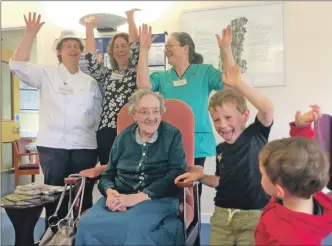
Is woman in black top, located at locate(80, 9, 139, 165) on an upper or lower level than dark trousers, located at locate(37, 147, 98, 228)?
upper

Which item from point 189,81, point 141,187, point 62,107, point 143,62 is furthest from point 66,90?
point 141,187

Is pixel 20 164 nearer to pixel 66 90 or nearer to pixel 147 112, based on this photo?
pixel 66 90

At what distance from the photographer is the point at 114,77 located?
2.40 meters

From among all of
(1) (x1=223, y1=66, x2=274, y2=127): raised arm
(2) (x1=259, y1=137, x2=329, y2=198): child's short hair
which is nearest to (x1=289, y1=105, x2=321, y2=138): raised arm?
(1) (x1=223, y1=66, x2=274, y2=127): raised arm

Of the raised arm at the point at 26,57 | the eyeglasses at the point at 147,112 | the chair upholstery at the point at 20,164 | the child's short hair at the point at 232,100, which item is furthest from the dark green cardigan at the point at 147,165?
the chair upholstery at the point at 20,164

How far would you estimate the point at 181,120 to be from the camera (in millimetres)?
2102

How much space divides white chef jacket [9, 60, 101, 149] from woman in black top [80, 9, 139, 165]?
0.11m

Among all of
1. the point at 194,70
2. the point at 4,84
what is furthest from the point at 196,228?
the point at 4,84

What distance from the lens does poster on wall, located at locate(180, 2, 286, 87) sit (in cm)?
295

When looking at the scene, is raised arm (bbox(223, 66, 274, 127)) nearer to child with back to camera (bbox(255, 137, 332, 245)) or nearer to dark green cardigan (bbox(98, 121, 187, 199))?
child with back to camera (bbox(255, 137, 332, 245))

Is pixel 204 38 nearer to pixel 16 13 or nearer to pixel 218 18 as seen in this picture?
pixel 218 18

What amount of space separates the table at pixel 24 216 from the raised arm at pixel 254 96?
4.78 ft

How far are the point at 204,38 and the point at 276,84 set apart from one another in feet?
2.46

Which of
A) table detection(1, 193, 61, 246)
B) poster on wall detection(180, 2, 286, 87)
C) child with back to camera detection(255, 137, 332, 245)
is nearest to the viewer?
child with back to camera detection(255, 137, 332, 245)
